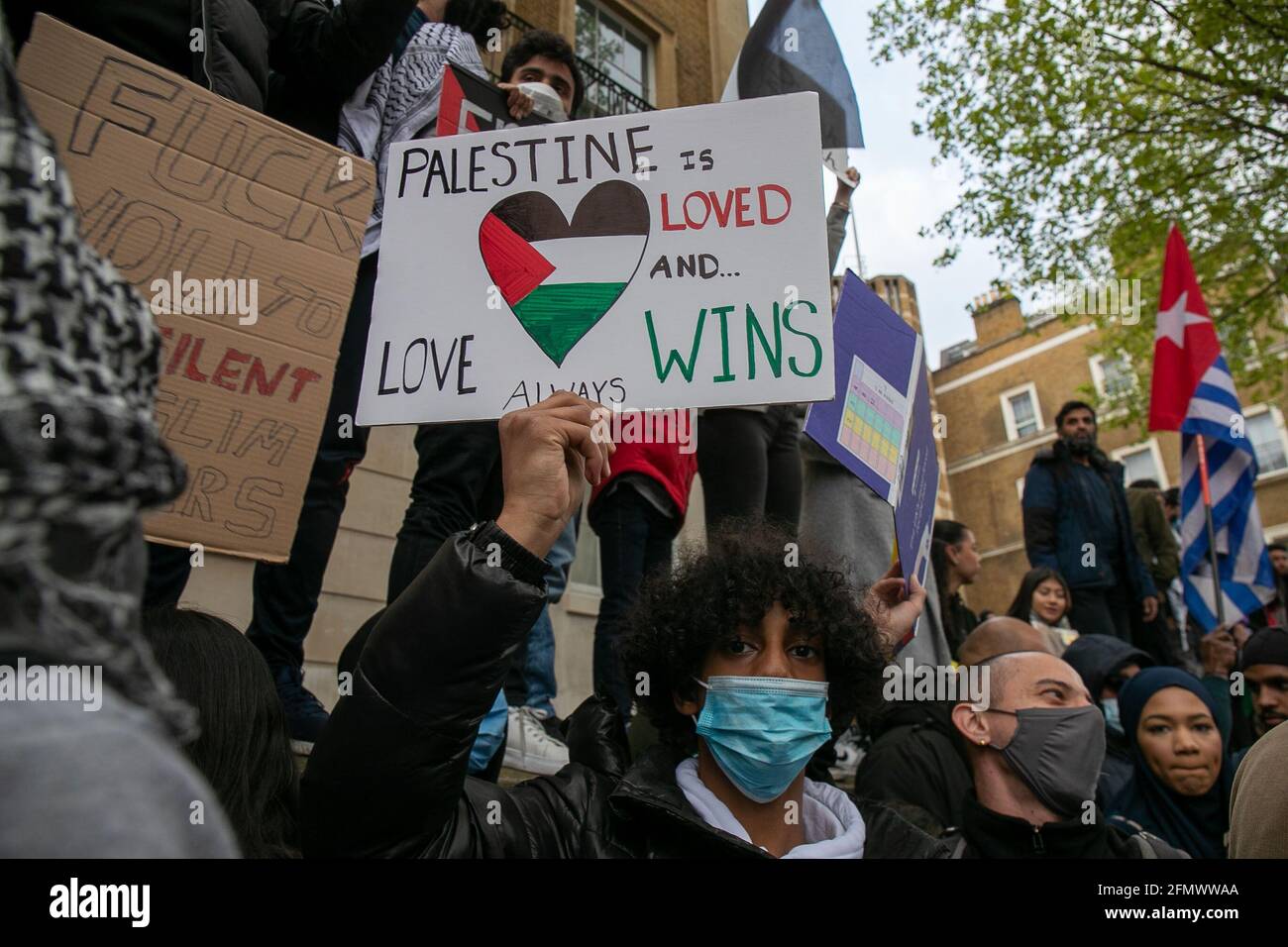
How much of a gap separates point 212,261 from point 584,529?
6737 mm

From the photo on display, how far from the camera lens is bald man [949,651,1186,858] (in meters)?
2.69

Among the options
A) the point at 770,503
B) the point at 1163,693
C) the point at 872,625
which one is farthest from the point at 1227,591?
the point at 872,625

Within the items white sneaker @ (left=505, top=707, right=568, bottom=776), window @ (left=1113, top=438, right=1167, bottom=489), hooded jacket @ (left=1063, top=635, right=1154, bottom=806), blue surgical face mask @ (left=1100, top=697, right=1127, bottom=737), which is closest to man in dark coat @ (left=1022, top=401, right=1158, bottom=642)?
hooded jacket @ (left=1063, top=635, right=1154, bottom=806)

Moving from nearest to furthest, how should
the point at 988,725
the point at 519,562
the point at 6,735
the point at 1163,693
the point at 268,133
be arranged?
1. the point at 6,735
2. the point at 519,562
3. the point at 268,133
4. the point at 988,725
5. the point at 1163,693

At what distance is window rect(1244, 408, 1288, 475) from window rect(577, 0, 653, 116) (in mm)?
20830

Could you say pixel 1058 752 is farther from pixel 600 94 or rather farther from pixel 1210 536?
pixel 600 94

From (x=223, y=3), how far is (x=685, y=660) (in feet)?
6.78

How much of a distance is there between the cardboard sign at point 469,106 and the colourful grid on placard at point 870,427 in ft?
3.90

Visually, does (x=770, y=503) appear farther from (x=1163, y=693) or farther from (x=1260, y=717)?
(x=1260, y=717)

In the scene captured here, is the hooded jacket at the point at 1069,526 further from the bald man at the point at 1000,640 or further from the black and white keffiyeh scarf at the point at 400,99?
the black and white keffiyeh scarf at the point at 400,99

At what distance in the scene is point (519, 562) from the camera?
1.56 m

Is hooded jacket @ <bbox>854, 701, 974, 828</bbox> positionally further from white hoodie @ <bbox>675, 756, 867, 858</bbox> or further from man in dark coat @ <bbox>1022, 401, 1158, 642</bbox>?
man in dark coat @ <bbox>1022, 401, 1158, 642</bbox>

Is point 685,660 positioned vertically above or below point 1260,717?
above

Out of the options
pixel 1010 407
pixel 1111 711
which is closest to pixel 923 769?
pixel 1111 711
